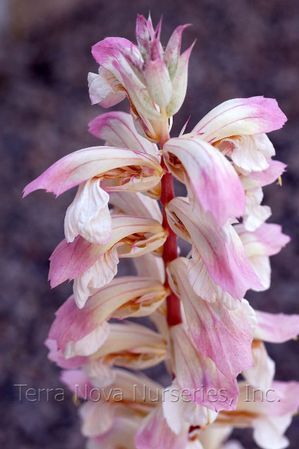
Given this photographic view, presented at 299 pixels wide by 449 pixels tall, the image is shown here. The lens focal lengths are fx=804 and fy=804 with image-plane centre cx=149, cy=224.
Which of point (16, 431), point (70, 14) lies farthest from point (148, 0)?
point (16, 431)

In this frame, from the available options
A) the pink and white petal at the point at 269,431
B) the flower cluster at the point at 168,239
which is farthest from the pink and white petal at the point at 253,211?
the pink and white petal at the point at 269,431

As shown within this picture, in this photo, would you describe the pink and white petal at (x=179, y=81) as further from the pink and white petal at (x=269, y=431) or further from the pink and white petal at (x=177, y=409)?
the pink and white petal at (x=269, y=431)

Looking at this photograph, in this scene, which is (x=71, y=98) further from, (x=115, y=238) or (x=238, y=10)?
(x=115, y=238)

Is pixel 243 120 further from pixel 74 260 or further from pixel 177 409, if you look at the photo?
pixel 177 409

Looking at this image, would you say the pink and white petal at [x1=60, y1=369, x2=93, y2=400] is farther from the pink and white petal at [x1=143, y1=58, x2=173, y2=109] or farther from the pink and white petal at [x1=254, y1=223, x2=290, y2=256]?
the pink and white petal at [x1=143, y1=58, x2=173, y2=109]

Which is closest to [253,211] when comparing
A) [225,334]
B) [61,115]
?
[225,334]

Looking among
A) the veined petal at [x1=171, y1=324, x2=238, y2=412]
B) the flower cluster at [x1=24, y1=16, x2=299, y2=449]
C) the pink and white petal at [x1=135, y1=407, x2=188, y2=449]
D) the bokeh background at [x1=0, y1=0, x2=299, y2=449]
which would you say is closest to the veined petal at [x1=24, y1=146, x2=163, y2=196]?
the flower cluster at [x1=24, y1=16, x2=299, y2=449]
